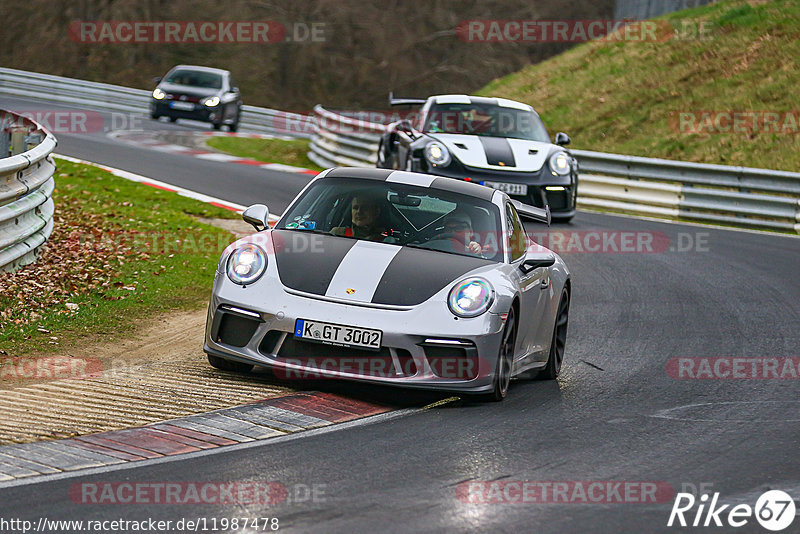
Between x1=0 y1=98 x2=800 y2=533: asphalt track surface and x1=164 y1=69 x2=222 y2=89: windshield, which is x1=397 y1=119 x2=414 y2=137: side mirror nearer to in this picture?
x1=0 y1=98 x2=800 y2=533: asphalt track surface

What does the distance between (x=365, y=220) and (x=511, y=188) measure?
23.1 feet

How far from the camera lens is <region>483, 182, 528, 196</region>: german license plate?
14.8m

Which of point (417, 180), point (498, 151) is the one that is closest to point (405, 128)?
point (498, 151)

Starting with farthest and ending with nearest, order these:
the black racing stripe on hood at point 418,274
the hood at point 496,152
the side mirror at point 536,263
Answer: the hood at point 496,152
the side mirror at point 536,263
the black racing stripe on hood at point 418,274

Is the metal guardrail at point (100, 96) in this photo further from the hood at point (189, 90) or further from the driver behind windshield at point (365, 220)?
the driver behind windshield at point (365, 220)

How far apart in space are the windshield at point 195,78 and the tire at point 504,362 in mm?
23718

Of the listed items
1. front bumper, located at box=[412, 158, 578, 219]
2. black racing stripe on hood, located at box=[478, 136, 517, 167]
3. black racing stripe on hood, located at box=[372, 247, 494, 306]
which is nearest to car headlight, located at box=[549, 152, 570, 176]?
front bumper, located at box=[412, 158, 578, 219]

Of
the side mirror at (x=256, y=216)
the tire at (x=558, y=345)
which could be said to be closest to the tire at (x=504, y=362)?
the tire at (x=558, y=345)

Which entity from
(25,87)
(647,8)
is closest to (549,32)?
(647,8)

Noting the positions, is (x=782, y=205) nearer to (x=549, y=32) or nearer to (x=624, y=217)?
(x=624, y=217)

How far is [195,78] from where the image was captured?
30281mm

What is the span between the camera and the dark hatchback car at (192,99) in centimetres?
2955

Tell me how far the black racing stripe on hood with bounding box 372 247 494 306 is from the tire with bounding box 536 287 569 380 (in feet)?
3.40

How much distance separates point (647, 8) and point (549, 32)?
759 inches
